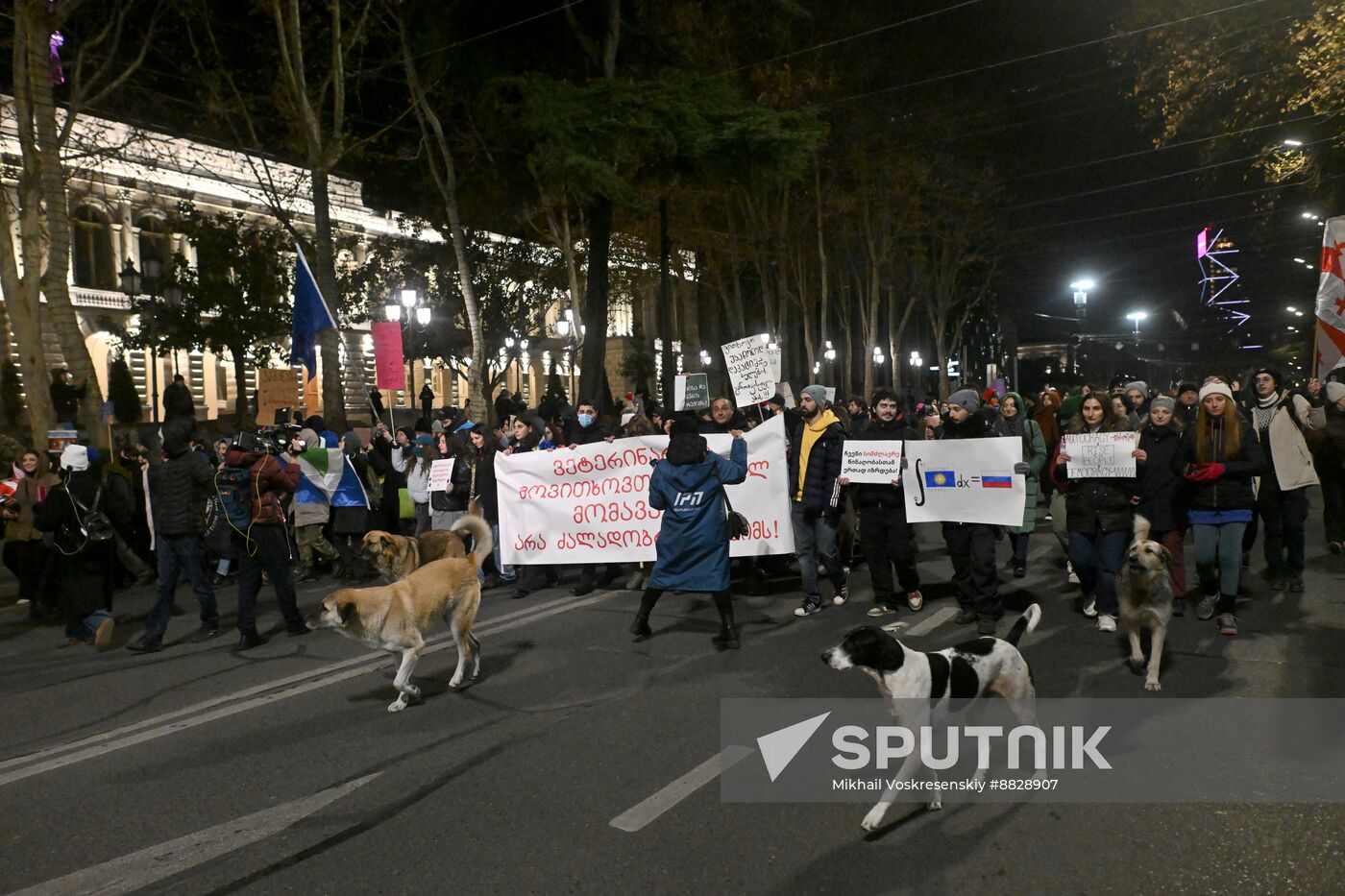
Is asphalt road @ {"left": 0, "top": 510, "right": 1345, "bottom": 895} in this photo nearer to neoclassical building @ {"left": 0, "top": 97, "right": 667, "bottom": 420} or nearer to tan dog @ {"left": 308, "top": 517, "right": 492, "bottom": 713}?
tan dog @ {"left": 308, "top": 517, "right": 492, "bottom": 713}

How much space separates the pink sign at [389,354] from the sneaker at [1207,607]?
1240 centimetres

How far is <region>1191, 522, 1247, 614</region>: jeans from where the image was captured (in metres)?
7.13

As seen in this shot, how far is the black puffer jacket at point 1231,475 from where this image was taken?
695 cm

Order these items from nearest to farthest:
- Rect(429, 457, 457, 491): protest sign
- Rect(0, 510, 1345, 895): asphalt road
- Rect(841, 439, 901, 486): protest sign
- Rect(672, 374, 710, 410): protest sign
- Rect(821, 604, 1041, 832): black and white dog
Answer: Rect(0, 510, 1345, 895): asphalt road, Rect(821, 604, 1041, 832): black and white dog, Rect(841, 439, 901, 486): protest sign, Rect(429, 457, 457, 491): protest sign, Rect(672, 374, 710, 410): protest sign

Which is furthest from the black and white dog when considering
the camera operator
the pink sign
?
the pink sign

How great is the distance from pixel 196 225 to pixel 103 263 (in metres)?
12.0

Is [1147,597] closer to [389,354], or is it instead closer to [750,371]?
[750,371]

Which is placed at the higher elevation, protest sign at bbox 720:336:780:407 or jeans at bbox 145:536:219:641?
protest sign at bbox 720:336:780:407

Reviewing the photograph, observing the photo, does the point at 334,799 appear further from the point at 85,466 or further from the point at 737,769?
the point at 85,466

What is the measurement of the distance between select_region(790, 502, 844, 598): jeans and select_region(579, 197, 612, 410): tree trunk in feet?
33.7

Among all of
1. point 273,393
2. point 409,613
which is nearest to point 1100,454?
point 409,613

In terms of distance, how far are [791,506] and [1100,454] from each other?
2818 mm

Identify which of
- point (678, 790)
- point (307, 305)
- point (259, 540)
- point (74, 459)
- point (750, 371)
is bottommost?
point (678, 790)

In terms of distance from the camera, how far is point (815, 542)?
28.9ft
